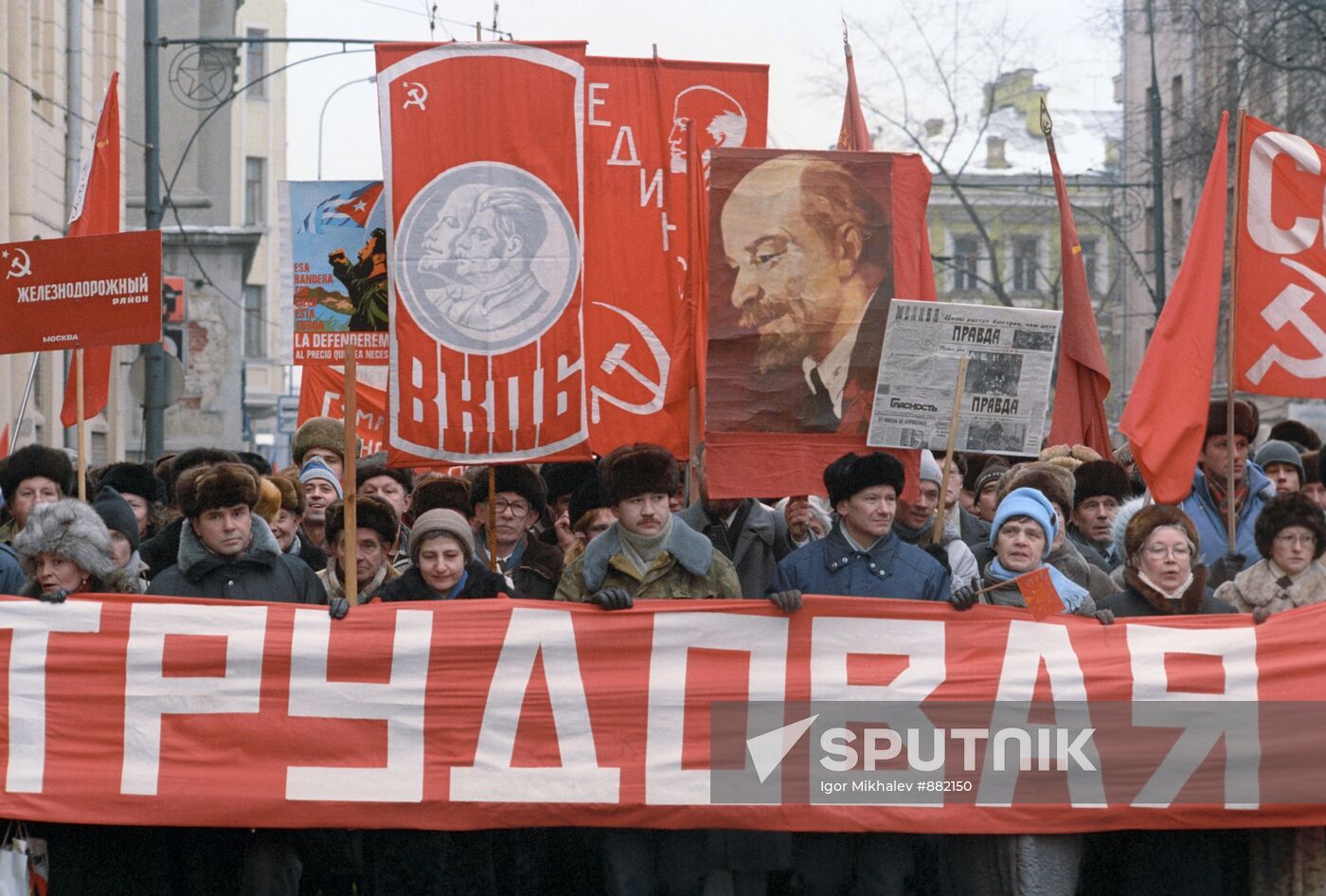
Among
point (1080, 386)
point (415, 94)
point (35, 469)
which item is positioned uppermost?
point (415, 94)

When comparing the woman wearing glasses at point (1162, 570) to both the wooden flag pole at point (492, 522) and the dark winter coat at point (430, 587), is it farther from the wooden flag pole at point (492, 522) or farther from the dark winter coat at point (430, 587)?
the wooden flag pole at point (492, 522)

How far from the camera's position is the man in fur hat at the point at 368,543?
816 centimetres

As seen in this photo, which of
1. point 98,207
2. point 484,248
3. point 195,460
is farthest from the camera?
point 98,207

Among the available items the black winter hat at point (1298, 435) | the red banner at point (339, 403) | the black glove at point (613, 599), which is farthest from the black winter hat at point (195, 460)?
the black winter hat at point (1298, 435)

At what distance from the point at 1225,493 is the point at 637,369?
264 cm

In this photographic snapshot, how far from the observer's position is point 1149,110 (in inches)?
1019

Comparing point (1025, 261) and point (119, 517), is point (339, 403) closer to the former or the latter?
point (119, 517)

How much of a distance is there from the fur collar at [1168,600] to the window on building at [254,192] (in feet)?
210

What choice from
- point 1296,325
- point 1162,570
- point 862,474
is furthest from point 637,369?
point 1162,570

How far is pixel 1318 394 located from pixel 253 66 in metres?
64.2

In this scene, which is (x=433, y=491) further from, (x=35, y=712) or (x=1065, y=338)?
(x=1065, y=338)

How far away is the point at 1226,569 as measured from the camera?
8336 mm

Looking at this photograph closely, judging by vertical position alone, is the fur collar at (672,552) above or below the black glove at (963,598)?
above

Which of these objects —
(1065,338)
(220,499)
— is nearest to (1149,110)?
(1065,338)
